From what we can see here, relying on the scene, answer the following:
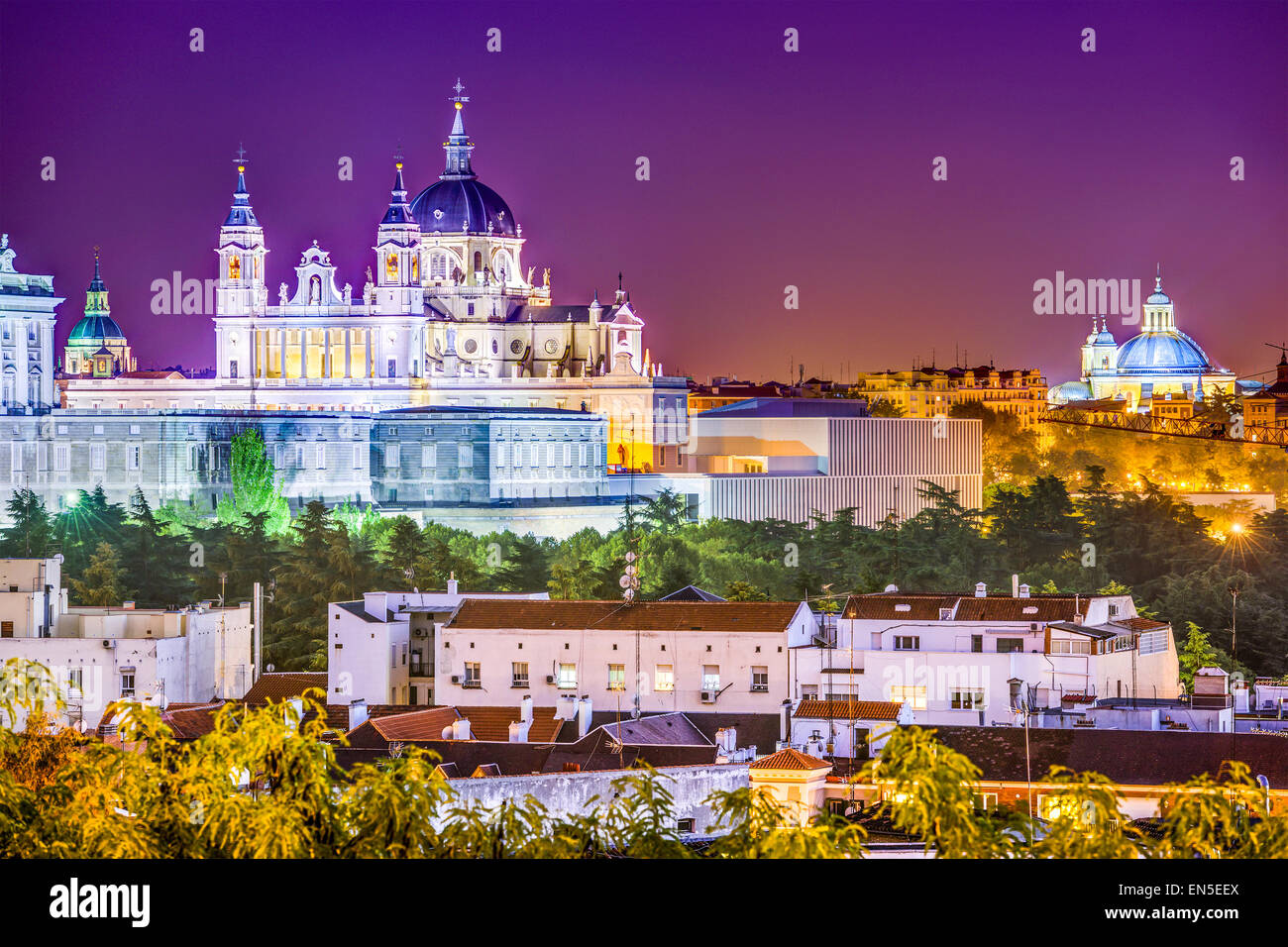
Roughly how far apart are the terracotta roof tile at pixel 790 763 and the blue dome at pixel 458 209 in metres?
48.9

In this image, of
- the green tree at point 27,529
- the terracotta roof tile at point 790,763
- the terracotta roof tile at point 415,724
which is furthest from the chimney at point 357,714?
the green tree at point 27,529

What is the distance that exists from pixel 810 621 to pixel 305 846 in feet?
53.6

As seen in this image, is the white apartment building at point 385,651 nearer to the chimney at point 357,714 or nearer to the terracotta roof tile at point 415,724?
the chimney at point 357,714

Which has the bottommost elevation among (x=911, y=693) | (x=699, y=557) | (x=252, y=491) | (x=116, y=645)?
(x=911, y=693)

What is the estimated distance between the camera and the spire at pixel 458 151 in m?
68.4

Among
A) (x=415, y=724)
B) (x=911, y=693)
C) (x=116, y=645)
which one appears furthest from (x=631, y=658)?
(x=116, y=645)

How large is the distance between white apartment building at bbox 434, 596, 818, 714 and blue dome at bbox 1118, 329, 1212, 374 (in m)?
74.2

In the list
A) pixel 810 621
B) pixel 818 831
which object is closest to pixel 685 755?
pixel 810 621

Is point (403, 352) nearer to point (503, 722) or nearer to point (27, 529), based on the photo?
point (27, 529)

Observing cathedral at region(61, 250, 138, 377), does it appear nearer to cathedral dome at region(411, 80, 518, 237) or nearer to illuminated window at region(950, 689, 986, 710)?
cathedral dome at region(411, 80, 518, 237)

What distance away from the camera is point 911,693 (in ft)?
86.2

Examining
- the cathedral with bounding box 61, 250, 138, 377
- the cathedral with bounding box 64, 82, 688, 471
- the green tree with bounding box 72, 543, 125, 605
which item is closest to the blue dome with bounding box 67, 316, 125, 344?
the cathedral with bounding box 61, 250, 138, 377

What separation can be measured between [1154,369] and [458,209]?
39.6m
